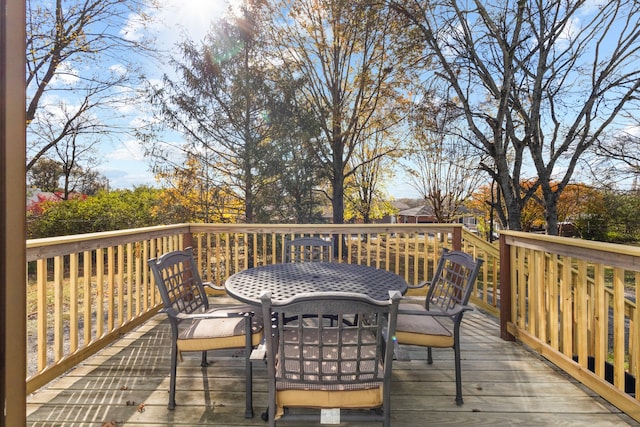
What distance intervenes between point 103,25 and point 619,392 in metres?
8.83

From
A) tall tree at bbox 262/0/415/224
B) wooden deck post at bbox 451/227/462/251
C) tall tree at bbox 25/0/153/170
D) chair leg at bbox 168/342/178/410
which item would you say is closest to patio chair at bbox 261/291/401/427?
chair leg at bbox 168/342/178/410

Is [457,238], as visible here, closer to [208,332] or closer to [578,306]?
[578,306]

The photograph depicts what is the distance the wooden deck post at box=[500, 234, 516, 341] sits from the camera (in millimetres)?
2979

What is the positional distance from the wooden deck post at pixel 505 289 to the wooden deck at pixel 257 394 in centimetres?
24

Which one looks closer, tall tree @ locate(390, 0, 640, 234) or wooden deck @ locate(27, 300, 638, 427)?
wooden deck @ locate(27, 300, 638, 427)

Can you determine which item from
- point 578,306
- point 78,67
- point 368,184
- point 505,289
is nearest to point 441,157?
point 368,184

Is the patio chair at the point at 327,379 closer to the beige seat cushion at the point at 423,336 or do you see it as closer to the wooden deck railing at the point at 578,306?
the beige seat cushion at the point at 423,336

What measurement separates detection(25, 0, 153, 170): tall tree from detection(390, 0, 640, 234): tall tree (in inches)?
227

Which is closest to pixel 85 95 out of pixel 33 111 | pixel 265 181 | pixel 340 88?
pixel 33 111

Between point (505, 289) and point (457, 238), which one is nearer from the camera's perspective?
point (505, 289)

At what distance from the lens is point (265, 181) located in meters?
7.32

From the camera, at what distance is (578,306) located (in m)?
2.29

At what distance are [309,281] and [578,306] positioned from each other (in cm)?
195

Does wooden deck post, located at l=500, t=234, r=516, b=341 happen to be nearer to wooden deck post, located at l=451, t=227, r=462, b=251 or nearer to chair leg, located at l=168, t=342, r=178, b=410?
wooden deck post, located at l=451, t=227, r=462, b=251
